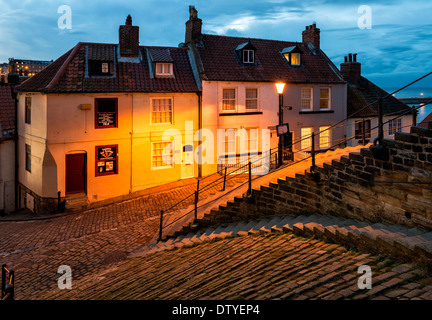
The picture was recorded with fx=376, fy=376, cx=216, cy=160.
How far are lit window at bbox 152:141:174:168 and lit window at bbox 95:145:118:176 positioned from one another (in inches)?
90.3

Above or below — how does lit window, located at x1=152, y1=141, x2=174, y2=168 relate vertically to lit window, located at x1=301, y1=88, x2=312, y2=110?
below

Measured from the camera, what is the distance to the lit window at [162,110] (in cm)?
2234

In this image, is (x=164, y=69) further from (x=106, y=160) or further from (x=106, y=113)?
(x=106, y=160)

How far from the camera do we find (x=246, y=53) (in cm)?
2581

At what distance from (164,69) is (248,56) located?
6234 millimetres

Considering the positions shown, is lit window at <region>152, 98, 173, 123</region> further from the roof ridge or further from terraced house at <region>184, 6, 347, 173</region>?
the roof ridge

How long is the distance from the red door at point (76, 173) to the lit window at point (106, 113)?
6.64 ft

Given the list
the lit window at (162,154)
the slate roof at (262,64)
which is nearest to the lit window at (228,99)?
the slate roof at (262,64)

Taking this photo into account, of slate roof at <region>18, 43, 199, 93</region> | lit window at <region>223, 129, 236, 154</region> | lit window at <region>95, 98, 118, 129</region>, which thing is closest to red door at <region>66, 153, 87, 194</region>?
lit window at <region>95, 98, 118, 129</region>

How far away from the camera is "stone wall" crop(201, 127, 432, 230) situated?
8.20 meters

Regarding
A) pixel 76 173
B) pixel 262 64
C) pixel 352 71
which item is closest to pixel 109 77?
pixel 76 173

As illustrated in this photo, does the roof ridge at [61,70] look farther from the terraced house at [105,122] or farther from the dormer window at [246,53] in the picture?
the dormer window at [246,53]
